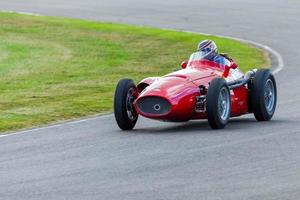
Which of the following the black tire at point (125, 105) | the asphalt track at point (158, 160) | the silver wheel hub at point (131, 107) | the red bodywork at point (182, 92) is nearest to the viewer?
the asphalt track at point (158, 160)

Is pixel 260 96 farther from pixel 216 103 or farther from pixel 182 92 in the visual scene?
pixel 182 92

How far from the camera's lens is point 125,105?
695 inches

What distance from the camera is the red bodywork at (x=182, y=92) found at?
17.1m

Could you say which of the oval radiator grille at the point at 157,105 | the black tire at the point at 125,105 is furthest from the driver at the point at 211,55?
the oval radiator grille at the point at 157,105

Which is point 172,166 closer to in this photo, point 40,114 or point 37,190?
point 37,190

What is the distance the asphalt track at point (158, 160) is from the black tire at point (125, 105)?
174 mm

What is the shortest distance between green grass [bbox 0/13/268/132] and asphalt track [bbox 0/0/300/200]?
1.83 metres

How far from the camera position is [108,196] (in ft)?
41.2

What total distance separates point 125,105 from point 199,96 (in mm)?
1093

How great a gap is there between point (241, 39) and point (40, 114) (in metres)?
14.1

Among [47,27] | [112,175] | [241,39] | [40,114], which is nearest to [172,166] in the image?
[112,175]

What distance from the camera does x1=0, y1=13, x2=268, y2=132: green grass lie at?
69.4 ft

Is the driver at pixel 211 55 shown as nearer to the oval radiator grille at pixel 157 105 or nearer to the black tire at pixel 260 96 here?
the black tire at pixel 260 96

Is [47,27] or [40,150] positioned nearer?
[40,150]
